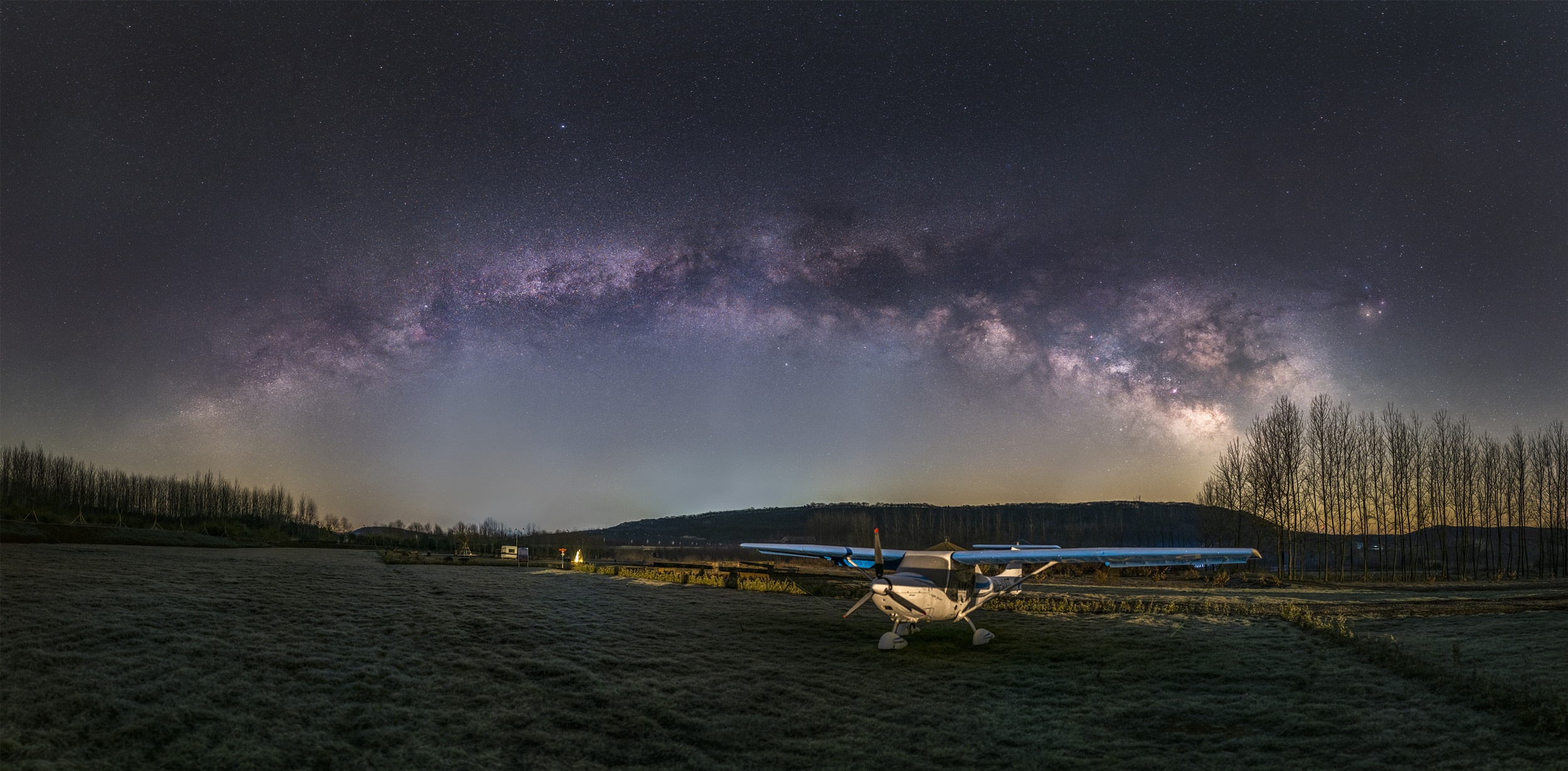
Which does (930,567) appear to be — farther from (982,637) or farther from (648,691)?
(648,691)

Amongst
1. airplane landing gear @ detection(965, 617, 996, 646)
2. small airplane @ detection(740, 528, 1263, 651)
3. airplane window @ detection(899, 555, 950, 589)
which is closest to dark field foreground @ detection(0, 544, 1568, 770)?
airplane landing gear @ detection(965, 617, 996, 646)

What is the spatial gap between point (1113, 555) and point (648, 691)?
43.5ft

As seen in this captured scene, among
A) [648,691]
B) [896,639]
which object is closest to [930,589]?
[896,639]

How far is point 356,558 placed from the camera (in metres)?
45.6

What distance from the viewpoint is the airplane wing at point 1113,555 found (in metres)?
19.6

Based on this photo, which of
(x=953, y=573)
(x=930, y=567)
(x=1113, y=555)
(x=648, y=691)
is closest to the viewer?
(x=648, y=691)

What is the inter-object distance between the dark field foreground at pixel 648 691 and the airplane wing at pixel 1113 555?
244cm

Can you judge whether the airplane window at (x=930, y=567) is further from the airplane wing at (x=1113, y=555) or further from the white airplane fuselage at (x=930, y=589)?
the airplane wing at (x=1113, y=555)

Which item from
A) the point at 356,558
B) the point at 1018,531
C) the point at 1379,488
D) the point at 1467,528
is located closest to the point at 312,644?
the point at 356,558

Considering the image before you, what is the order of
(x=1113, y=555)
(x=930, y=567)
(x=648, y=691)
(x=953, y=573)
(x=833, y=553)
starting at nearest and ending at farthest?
(x=648, y=691) < (x=1113, y=555) < (x=930, y=567) < (x=953, y=573) < (x=833, y=553)

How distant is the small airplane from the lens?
19250 millimetres

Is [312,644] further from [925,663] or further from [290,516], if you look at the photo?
[290,516]

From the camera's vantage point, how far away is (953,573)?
2059 centimetres

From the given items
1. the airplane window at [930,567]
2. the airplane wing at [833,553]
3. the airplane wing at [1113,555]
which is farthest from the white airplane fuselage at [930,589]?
the airplane wing at [833,553]
